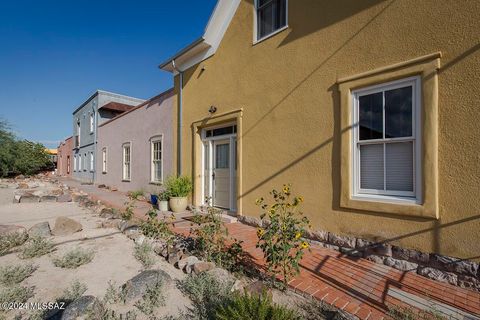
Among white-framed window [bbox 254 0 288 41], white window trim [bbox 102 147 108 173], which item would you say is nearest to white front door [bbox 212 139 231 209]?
white-framed window [bbox 254 0 288 41]

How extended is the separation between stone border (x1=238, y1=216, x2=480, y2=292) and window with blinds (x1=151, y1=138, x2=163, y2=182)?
7222mm

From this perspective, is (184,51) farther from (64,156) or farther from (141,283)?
(64,156)

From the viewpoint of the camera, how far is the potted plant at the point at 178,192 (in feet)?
24.7

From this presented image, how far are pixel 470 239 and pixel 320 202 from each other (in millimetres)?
2018

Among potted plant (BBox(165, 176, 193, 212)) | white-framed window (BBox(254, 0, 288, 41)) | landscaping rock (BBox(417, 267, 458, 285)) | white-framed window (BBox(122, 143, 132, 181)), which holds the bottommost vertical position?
landscaping rock (BBox(417, 267, 458, 285))

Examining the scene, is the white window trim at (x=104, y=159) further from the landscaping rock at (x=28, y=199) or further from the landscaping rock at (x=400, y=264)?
the landscaping rock at (x=400, y=264)

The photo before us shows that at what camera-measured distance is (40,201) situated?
1044 cm

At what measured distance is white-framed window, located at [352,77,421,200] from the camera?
356 centimetres

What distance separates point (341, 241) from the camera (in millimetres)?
4203

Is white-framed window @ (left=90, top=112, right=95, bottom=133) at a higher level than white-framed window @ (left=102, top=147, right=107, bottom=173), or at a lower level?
higher

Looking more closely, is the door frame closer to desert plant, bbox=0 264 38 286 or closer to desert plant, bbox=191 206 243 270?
desert plant, bbox=191 206 243 270

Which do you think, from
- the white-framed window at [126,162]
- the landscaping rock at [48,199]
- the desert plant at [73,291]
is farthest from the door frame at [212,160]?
the landscaping rock at [48,199]

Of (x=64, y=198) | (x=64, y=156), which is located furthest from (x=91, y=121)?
(x=64, y=156)

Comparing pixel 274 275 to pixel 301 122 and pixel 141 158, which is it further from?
pixel 141 158
